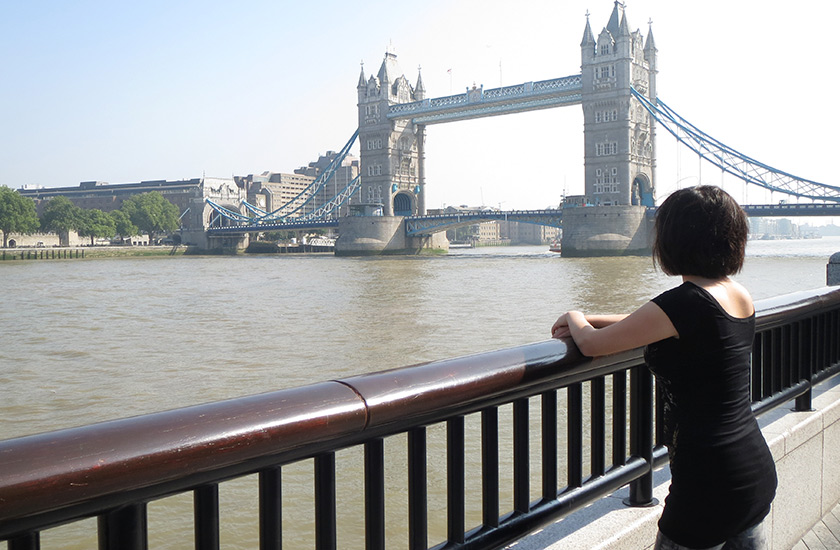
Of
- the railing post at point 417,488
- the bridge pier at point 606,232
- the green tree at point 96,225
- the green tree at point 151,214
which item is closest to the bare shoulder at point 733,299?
the railing post at point 417,488

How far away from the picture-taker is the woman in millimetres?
1415

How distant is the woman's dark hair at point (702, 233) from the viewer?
1.48 metres

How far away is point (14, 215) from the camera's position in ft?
209

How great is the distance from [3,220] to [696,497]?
70503mm

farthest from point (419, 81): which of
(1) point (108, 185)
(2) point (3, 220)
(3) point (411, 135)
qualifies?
(1) point (108, 185)

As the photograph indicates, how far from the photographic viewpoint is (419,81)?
238ft

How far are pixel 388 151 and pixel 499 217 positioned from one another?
58.9 ft

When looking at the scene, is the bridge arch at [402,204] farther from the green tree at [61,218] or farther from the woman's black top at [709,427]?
the woman's black top at [709,427]

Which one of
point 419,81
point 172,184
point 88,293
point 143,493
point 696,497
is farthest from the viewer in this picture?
point 172,184

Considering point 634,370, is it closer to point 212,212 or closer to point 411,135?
point 411,135

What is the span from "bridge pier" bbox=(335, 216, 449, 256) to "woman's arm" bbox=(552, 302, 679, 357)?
5269 centimetres

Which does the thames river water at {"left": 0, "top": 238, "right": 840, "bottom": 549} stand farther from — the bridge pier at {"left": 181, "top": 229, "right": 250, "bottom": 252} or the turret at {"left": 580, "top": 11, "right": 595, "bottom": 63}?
the bridge pier at {"left": 181, "top": 229, "right": 250, "bottom": 252}

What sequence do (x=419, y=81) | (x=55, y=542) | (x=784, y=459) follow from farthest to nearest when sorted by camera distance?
(x=419, y=81)
(x=55, y=542)
(x=784, y=459)

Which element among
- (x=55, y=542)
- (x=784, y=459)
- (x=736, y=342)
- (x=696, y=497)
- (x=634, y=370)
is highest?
(x=736, y=342)
